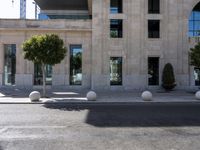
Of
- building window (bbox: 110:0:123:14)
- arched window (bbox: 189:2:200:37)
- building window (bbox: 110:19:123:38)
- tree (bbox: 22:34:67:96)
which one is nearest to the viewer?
tree (bbox: 22:34:67:96)

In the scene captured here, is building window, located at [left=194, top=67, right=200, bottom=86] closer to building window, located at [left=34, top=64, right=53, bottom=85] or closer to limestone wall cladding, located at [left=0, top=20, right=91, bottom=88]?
limestone wall cladding, located at [left=0, top=20, right=91, bottom=88]

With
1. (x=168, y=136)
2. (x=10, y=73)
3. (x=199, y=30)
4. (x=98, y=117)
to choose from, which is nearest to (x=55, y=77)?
(x=10, y=73)

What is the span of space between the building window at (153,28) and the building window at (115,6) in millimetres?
3247

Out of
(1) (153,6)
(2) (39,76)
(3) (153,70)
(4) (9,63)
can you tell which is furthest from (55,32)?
(3) (153,70)

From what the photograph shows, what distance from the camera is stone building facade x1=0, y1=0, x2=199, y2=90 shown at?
1335 inches

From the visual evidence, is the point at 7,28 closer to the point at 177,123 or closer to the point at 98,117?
the point at 98,117

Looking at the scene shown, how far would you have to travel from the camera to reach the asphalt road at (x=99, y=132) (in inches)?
356

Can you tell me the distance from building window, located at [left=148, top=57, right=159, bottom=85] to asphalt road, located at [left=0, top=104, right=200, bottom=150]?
19.0 metres

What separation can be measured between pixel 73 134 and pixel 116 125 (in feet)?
7.97

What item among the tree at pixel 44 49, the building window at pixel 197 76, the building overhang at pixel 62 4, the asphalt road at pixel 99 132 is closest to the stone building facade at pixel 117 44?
the building window at pixel 197 76

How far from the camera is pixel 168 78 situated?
1287 inches

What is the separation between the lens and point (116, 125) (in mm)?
12727

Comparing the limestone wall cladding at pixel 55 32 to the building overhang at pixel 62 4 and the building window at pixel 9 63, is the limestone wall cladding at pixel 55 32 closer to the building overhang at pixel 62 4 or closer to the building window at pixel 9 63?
the building window at pixel 9 63

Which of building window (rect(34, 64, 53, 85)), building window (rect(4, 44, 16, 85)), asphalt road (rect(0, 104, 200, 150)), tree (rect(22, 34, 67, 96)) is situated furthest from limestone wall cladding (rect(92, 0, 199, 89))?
asphalt road (rect(0, 104, 200, 150))
